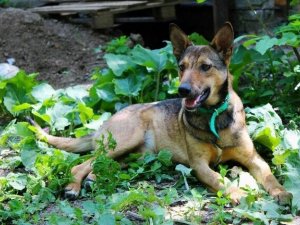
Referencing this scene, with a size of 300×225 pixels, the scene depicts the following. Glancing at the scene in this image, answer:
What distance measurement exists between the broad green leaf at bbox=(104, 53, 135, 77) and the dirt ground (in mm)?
1646

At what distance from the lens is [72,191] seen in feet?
16.9

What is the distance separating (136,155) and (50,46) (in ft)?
17.0

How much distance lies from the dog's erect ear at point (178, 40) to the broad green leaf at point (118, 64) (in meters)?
1.65

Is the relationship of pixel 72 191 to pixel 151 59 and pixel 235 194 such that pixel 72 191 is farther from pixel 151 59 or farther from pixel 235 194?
pixel 151 59

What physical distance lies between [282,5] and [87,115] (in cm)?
483

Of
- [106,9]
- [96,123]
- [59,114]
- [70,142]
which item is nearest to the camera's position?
[70,142]

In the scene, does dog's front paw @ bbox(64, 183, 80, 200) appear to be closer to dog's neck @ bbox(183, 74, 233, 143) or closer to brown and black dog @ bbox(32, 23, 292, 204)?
brown and black dog @ bbox(32, 23, 292, 204)

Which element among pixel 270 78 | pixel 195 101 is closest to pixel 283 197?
Answer: pixel 195 101

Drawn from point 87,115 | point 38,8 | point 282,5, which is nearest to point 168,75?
point 87,115

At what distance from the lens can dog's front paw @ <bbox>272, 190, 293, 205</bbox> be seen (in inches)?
180

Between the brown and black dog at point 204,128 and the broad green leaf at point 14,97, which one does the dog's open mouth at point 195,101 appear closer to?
the brown and black dog at point 204,128

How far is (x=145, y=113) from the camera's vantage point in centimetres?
593

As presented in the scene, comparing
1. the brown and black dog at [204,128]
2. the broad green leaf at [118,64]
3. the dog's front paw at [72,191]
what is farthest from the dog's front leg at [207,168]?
the broad green leaf at [118,64]

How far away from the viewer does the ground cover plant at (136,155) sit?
4531mm
